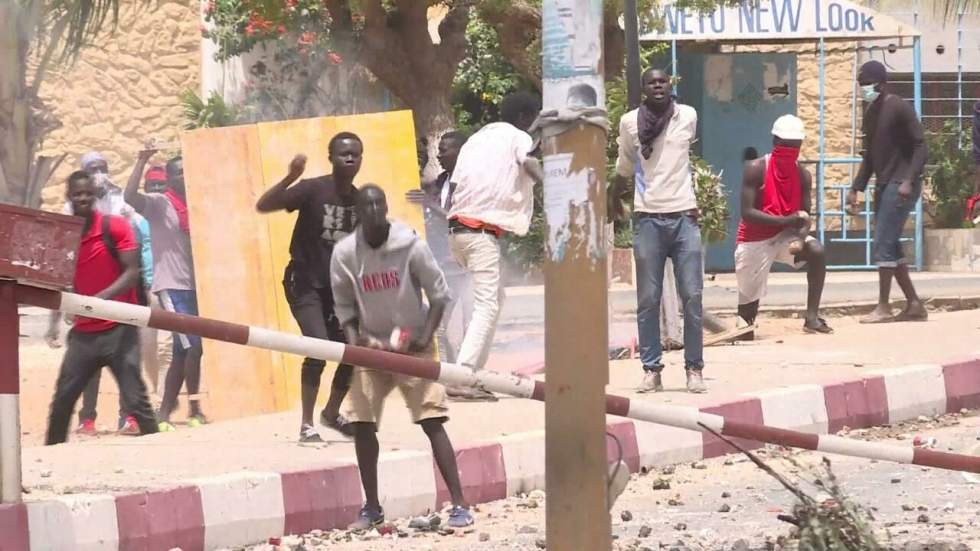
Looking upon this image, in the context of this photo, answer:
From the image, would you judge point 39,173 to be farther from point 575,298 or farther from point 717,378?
point 575,298

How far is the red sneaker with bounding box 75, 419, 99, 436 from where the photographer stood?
10184mm

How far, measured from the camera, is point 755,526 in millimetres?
6605

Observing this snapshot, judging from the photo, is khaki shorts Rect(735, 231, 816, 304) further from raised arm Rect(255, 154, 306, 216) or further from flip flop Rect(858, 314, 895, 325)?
raised arm Rect(255, 154, 306, 216)

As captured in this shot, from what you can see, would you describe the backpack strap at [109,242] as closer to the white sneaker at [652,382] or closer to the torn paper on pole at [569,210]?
the white sneaker at [652,382]

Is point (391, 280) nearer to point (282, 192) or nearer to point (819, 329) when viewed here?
point (282, 192)

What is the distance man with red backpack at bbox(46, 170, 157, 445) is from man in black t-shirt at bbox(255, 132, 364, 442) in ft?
2.50

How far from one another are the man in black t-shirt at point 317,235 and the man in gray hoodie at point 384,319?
4.20ft

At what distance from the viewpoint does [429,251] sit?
23.1 feet

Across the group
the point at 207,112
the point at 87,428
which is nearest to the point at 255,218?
the point at 87,428

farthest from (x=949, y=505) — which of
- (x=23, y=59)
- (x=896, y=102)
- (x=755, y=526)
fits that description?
(x=23, y=59)

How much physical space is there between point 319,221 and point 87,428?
2.61 metres

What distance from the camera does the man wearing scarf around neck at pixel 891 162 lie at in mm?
12211

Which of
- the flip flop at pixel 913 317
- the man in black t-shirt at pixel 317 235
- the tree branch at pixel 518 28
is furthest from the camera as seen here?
the tree branch at pixel 518 28

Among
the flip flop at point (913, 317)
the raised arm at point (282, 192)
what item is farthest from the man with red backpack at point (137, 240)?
the flip flop at point (913, 317)
